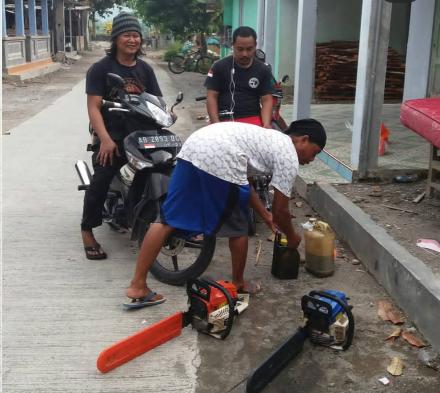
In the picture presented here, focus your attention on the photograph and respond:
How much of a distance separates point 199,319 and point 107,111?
1.94m

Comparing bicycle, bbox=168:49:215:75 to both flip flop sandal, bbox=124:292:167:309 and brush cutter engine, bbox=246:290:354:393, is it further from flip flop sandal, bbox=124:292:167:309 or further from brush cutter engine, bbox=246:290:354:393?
brush cutter engine, bbox=246:290:354:393

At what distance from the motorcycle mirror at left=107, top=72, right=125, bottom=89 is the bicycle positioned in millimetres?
21469

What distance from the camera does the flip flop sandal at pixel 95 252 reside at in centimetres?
453

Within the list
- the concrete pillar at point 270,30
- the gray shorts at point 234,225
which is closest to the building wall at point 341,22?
the concrete pillar at point 270,30

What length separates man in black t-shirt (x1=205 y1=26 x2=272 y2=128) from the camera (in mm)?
5211

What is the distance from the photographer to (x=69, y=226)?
531 cm

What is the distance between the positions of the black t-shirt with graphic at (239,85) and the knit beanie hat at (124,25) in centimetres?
104

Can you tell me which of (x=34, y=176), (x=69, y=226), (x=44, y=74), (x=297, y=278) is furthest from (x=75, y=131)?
(x=44, y=74)

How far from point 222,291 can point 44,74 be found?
2273 cm

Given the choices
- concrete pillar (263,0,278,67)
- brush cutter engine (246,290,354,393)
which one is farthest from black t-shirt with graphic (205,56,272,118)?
concrete pillar (263,0,278,67)

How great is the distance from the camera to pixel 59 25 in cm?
3422

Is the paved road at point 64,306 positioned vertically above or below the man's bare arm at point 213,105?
below

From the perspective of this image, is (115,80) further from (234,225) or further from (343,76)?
(343,76)

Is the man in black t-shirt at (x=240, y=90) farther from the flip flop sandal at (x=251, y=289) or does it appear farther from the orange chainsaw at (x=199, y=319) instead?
the orange chainsaw at (x=199, y=319)
